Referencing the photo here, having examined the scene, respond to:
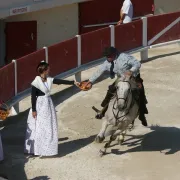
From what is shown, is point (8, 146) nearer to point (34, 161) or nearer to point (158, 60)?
point (34, 161)

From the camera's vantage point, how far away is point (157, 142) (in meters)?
12.1

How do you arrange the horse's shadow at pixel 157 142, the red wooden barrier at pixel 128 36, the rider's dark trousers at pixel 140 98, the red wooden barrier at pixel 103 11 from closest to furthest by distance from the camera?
the rider's dark trousers at pixel 140 98 < the horse's shadow at pixel 157 142 < the red wooden barrier at pixel 128 36 < the red wooden barrier at pixel 103 11

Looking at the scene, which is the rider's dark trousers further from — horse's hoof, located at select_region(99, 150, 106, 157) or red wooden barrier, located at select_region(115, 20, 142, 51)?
red wooden barrier, located at select_region(115, 20, 142, 51)

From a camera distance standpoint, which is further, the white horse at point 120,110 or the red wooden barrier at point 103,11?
the red wooden barrier at point 103,11

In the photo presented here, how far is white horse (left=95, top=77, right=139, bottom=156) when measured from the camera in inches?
417

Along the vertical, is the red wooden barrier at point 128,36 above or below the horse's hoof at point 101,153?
above

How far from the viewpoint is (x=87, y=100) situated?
15.0m

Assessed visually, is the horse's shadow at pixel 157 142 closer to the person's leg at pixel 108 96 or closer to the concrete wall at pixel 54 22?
the person's leg at pixel 108 96

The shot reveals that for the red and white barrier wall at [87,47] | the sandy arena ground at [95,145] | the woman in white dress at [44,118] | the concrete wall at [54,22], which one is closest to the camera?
the sandy arena ground at [95,145]

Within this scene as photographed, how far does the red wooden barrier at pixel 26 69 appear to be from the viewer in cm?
1441

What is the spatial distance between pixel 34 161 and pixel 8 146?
0.97 metres

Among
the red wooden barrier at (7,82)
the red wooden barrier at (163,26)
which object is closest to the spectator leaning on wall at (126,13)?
the red wooden barrier at (163,26)

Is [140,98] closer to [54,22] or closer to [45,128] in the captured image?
[45,128]

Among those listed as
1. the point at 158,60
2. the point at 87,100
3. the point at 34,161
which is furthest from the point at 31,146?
the point at 158,60
